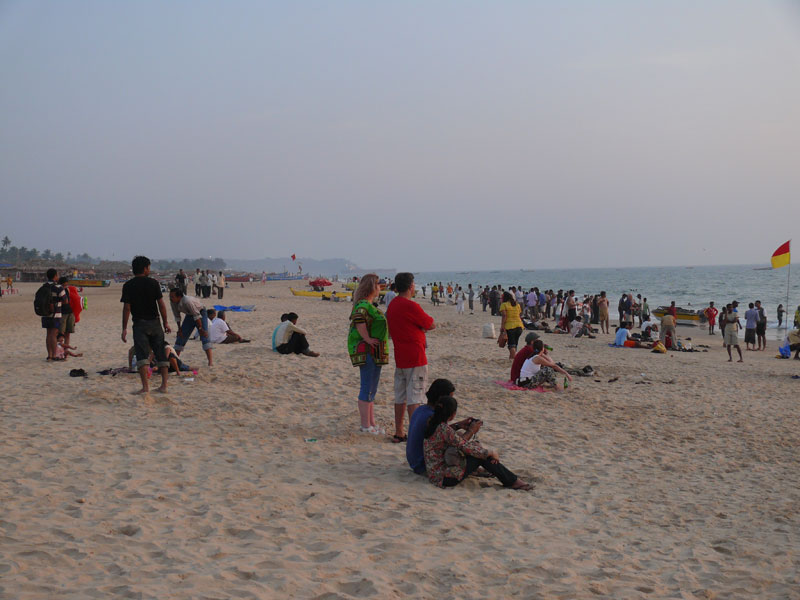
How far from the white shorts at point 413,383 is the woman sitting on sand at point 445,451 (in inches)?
33.8

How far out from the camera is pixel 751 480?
5945 mm

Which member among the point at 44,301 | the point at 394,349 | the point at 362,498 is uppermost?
the point at 44,301

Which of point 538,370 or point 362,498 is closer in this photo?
point 362,498

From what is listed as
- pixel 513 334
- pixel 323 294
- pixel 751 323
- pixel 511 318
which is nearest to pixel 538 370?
→ pixel 511 318

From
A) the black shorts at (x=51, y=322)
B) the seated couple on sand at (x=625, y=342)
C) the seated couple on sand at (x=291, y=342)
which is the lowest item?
the seated couple on sand at (x=625, y=342)

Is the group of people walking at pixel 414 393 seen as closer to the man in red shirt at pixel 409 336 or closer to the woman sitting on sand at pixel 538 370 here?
the man in red shirt at pixel 409 336

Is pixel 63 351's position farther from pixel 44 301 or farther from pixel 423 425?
pixel 423 425

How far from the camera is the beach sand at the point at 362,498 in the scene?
3.54 meters

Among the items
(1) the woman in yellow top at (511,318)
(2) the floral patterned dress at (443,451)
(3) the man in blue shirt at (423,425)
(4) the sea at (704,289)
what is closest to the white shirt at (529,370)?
(1) the woman in yellow top at (511,318)

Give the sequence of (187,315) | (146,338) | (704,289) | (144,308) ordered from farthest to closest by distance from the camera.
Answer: (704,289), (187,315), (146,338), (144,308)

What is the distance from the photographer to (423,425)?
17.6ft

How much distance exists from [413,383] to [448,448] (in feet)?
3.34

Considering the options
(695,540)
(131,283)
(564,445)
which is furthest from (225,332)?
(695,540)

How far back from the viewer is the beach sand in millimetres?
3539
